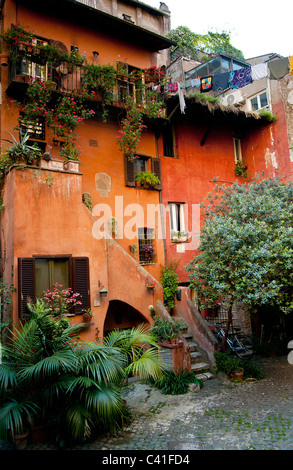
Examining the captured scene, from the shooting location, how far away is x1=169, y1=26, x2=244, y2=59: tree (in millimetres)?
26969

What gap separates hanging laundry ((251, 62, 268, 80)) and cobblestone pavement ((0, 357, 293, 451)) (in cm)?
1266

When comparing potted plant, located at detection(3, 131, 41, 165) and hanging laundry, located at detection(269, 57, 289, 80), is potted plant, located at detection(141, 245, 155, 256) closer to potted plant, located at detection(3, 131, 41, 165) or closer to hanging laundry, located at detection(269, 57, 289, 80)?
potted plant, located at detection(3, 131, 41, 165)

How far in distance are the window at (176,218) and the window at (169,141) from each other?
2.31m

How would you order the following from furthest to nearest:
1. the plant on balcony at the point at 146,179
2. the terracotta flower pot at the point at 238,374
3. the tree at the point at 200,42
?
the tree at the point at 200,42 → the plant on balcony at the point at 146,179 → the terracotta flower pot at the point at 238,374

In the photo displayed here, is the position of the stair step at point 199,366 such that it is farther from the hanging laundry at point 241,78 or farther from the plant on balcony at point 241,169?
the hanging laundry at point 241,78

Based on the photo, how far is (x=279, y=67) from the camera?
1612 cm

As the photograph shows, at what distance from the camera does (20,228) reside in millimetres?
8641

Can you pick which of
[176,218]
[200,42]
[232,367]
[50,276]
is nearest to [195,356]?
[232,367]

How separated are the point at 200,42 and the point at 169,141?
19.2 meters

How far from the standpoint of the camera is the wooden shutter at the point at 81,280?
9227mm

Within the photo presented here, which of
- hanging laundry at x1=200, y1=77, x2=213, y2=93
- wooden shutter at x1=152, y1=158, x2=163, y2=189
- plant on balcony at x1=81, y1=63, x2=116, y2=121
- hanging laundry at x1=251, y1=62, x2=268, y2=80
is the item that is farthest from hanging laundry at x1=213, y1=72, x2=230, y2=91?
plant on balcony at x1=81, y1=63, x2=116, y2=121

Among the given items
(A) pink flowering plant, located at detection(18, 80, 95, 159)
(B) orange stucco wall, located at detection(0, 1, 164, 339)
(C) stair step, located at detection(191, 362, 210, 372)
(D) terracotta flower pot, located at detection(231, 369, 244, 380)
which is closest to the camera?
(B) orange stucco wall, located at detection(0, 1, 164, 339)

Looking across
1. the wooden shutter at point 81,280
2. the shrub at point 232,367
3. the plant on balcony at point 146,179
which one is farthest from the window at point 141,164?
the shrub at point 232,367

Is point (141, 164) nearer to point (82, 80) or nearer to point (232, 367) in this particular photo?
point (82, 80)
